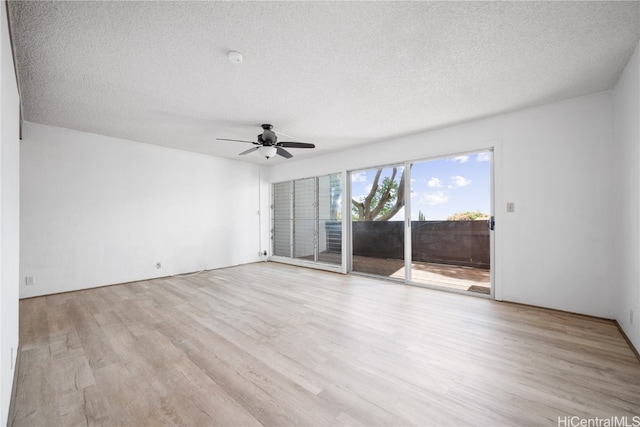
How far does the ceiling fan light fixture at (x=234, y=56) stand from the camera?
219cm

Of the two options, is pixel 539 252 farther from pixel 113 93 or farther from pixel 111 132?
pixel 111 132

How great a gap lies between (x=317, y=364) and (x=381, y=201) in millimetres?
3656

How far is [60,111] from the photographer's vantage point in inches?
134

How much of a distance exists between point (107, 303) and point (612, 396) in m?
5.15

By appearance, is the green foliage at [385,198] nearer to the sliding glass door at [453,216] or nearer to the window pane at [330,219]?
the sliding glass door at [453,216]

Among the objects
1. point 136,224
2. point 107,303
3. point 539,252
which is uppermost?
point 136,224

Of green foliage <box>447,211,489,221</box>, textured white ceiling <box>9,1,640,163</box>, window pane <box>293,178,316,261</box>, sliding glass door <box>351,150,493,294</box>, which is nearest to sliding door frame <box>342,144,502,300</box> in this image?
sliding glass door <box>351,150,493,294</box>

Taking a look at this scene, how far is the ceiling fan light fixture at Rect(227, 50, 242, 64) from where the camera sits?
2.19 meters

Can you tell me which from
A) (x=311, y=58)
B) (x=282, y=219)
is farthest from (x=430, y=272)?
(x=311, y=58)

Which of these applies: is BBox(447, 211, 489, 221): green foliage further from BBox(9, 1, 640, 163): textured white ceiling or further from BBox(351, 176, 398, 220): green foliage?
BBox(9, 1, 640, 163): textured white ceiling

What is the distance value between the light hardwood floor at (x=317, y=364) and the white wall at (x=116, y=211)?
0.83 meters

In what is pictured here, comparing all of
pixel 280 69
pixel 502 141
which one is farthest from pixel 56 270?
pixel 502 141

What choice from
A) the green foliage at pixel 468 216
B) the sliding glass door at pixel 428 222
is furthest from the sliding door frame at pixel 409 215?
the green foliage at pixel 468 216

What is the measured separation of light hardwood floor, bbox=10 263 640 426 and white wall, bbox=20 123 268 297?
83 centimetres
